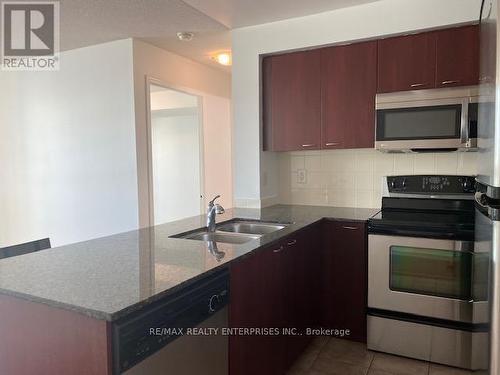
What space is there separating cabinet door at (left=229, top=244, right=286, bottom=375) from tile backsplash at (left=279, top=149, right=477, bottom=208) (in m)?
1.36

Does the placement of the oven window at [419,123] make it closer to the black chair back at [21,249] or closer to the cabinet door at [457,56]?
the cabinet door at [457,56]

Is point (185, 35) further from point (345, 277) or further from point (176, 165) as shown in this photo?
point (345, 277)

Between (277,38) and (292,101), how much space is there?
A: 53cm

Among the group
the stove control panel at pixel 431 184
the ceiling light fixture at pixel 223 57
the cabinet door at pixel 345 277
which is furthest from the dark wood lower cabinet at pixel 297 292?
the ceiling light fixture at pixel 223 57

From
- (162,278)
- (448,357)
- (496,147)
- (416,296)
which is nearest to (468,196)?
(416,296)

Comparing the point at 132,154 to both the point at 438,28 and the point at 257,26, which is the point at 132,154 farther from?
the point at 438,28

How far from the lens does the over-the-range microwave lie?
8.02ft

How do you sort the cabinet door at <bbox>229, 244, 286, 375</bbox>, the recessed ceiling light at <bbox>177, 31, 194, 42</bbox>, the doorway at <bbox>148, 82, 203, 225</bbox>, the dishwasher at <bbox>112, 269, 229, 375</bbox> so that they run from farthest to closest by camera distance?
the doorway at <bbox>148, 82, 203, 225</bbox>
the recessed ceiling light at <bbox>177, 31, 194, 42</bbox>
the cabinet door at <bbox>229, 244, 286, 375</bbox>
the dishwasher at <bbox>112, 269, 229, 375</bbox>

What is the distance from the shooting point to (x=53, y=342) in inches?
44.6

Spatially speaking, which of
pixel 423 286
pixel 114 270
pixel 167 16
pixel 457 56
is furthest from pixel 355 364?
pixel 167 16

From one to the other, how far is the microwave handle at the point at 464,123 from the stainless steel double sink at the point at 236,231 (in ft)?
4.17

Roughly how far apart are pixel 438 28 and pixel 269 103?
1.32 meters

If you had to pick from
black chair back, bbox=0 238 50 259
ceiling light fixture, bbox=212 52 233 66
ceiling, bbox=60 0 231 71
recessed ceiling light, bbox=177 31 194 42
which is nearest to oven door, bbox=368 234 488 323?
black chair back, bbox=0 238 50 259

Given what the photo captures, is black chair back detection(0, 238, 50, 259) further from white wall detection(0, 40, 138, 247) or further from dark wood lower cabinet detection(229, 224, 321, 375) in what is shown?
white wall detection(0, 40, 138, 247)
